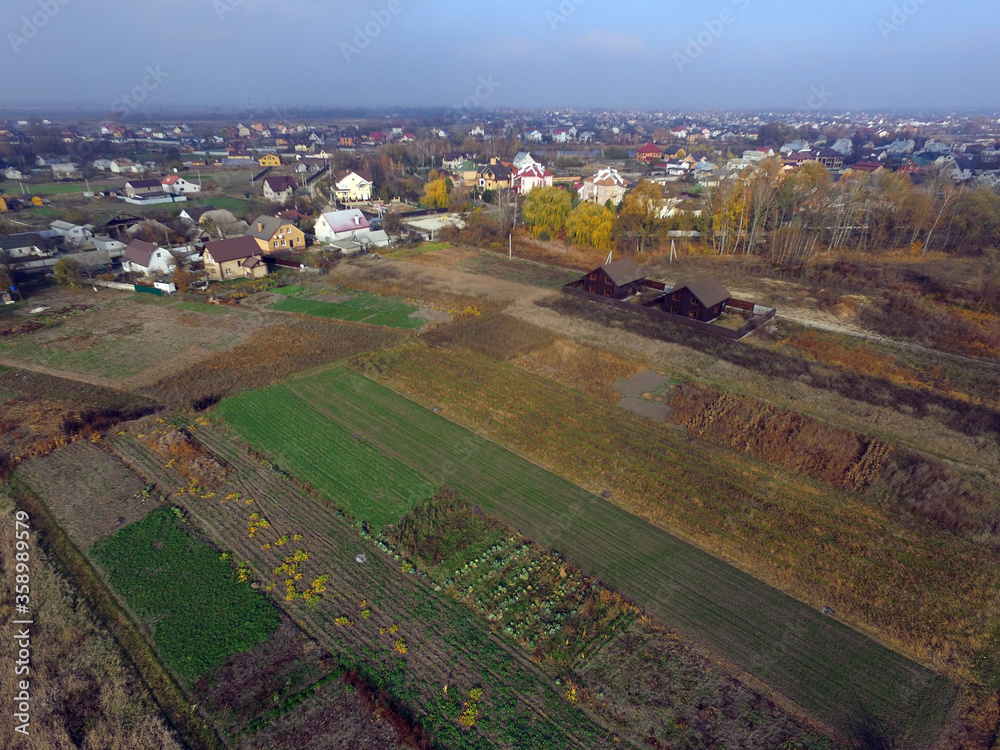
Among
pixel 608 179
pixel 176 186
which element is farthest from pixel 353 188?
pixel 608 179

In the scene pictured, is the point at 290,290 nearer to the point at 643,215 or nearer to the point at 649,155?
the point at 643,215

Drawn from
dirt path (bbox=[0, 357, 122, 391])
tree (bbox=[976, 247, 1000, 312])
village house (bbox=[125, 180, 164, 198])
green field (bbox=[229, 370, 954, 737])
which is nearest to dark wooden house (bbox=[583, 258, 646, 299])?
green field (bbox=[229, 370, 954, 737])

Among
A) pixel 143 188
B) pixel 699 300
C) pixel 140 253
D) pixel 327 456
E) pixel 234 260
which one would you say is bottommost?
pixel 327 456

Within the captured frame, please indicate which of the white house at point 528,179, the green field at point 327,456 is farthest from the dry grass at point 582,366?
the white house at point 528,179

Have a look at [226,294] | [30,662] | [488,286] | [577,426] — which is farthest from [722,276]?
[30,662]

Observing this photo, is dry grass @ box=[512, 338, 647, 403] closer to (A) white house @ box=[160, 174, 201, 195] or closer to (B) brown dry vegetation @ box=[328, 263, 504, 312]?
(B) brown dry vegetation @ box=[328, 263, 504, 312]

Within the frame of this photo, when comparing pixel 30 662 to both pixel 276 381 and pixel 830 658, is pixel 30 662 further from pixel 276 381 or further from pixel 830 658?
pixel 830 658

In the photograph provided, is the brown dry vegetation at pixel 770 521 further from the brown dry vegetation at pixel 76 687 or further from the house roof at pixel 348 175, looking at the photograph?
the house roof at pixel 348 175
